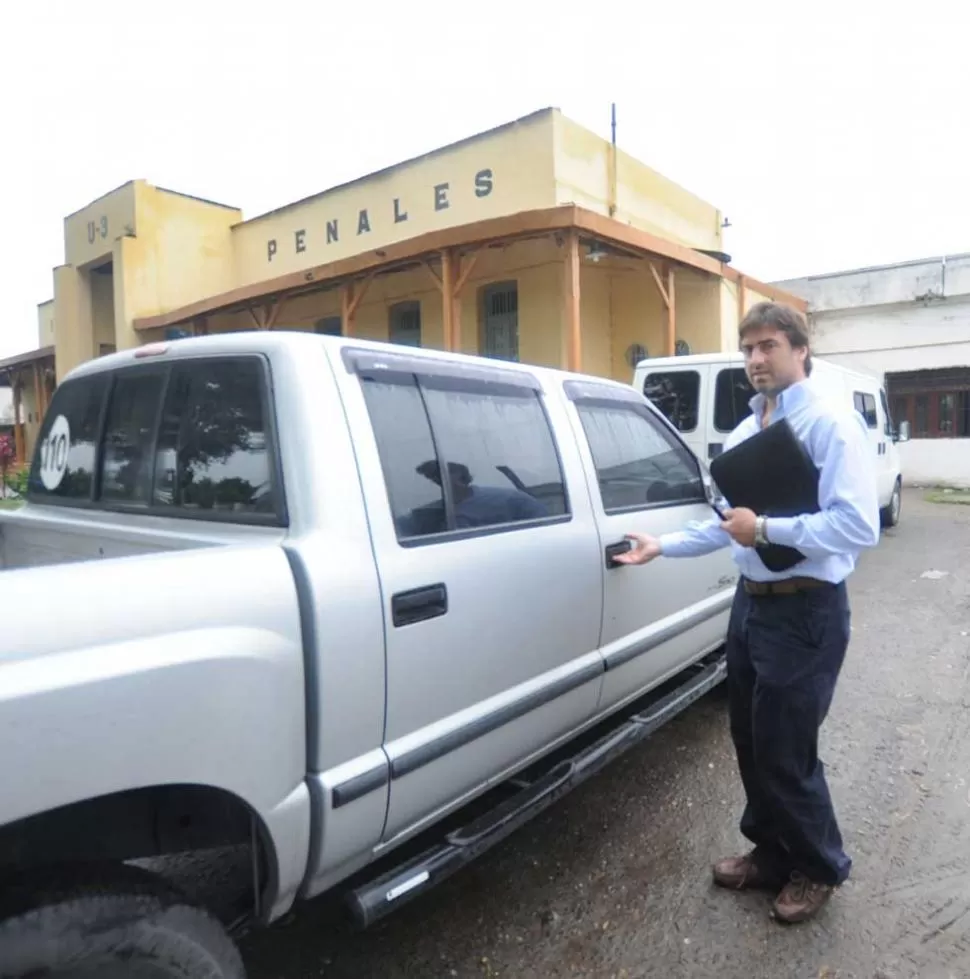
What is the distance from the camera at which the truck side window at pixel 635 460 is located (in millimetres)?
3096

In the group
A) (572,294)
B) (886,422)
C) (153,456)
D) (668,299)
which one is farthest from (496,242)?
(153,456)

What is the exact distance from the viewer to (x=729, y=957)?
2393 mm

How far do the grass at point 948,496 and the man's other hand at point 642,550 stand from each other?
13.9 m

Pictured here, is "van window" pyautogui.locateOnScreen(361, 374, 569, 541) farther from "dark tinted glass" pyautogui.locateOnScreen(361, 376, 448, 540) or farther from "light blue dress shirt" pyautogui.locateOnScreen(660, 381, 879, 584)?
"light blue dress shirt" pyautogui.locateOnScreen(660, 381, 879, 584)

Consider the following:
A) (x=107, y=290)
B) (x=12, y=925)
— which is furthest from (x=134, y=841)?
(x=107, y=290)

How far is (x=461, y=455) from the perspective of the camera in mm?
2439

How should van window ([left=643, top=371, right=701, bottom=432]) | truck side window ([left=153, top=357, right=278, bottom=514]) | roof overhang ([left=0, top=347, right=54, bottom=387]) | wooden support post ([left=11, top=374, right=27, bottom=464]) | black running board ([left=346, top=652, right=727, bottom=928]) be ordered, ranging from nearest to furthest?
black running board ([left=346, top=652, right=727, bottom=928]) → truck side window ([left=153, top=357, right=278, bottom=514]) → van window ([left=643, top=371, right=701, bottom=432]) → roof overhang ([left=0, top=347, right=54, bottom=387]) → wooden support post ([left=11, top=374, right=27, bottom=464])

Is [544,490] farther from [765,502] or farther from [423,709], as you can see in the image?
[423,709]

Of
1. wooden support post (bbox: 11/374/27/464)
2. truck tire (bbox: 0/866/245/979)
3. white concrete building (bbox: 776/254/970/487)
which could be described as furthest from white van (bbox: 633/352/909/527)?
wooden support post (bbox: 11/374/27/464)

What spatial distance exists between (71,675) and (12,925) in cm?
45

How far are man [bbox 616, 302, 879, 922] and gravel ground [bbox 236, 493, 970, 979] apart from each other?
0.70 ft

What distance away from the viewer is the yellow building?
10969 mm

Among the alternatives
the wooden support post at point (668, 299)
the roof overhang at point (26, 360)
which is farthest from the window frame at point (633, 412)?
the roof overhang at point (26, 360)

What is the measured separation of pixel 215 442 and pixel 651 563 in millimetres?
1795
